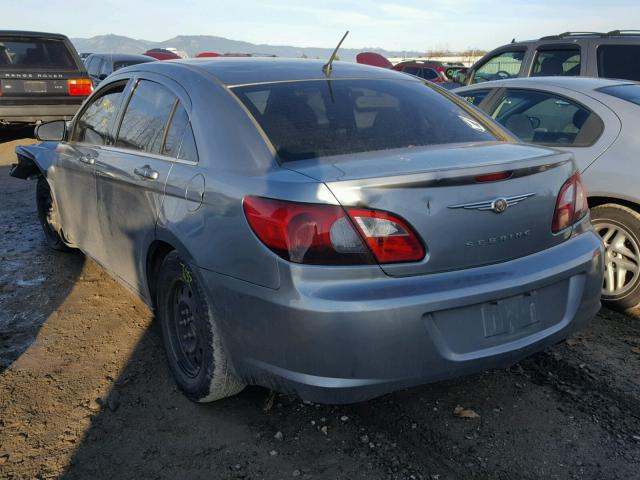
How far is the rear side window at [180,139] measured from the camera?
286cm

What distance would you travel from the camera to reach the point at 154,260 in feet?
→ 10.6

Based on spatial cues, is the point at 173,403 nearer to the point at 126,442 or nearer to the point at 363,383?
the point at 126,442

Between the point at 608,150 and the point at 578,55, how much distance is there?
402cm

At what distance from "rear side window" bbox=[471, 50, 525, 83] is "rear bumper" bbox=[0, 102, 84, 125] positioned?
6.69m

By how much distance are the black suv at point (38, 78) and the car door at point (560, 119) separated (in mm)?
7885

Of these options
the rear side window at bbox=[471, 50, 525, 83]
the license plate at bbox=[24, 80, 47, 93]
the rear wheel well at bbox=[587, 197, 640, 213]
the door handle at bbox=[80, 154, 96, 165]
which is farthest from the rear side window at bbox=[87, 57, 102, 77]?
the rear wheel well at bbox=[587, 197, 640, 213]

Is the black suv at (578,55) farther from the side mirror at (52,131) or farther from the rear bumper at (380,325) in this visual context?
the side mirror at (52,131)

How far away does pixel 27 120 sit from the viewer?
10.2m

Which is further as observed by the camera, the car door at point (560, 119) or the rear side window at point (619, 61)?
the rear side window at point (619, 61)

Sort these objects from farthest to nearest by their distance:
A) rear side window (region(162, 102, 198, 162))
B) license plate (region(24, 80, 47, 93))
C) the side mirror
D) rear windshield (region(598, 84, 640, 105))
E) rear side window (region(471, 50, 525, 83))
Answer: license plate (region(24, 80, 47, 93)), rear side window (region(471, 50, 525, 83)), the side mirror, rear windshield (region(598, 84, 640, 105)), rear side window (region(162, 102, 198, 162))

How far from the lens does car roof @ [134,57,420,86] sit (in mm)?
3062

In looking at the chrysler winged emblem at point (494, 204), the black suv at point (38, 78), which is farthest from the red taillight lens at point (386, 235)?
the black suv at point (38, 78)

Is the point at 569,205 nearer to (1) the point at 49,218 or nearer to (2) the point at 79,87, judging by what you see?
(1) the point at 49,218

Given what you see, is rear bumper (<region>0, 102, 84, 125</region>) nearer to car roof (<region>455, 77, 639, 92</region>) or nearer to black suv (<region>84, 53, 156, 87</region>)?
black suv (<region>84, 53, 156, 87</region>)
